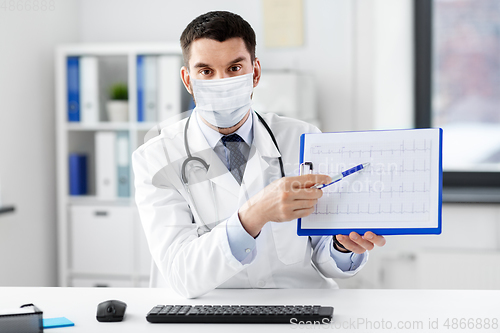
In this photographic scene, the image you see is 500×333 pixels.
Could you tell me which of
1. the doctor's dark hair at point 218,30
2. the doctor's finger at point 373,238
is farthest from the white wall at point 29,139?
the doctor's finger at point 373,238

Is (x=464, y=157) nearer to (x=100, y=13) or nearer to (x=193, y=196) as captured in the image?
(x=193, y=196)

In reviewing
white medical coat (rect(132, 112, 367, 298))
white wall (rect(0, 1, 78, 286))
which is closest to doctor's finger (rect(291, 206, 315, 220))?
white medical coat (rect(132, 112, 367, 298))

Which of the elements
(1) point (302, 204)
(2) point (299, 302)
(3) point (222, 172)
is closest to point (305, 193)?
(1) point (302, 204)

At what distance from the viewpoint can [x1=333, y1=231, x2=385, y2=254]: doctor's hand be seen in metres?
1.05

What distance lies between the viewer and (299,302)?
1.09 metres

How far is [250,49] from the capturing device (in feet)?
4.33

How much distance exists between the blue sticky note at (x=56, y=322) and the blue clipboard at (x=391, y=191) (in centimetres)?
51

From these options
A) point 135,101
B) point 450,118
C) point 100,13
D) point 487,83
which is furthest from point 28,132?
point 487,83

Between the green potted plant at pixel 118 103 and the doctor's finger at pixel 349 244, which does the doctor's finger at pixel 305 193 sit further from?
the green potted plant at pixel 118 103

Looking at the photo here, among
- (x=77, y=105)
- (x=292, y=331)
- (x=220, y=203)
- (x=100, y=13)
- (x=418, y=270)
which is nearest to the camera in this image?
(x=292, y=331)

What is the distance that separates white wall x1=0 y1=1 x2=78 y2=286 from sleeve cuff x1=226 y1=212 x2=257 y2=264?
1651 millimetres

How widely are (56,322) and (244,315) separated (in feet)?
1.21

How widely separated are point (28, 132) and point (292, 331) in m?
2.02

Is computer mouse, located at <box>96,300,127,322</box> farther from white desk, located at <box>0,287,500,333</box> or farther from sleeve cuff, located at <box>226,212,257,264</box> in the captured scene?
sleeve cuff, located at <box>226,212,257,264</box>
